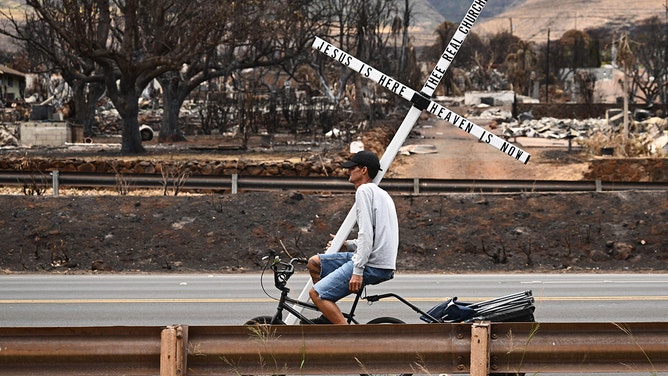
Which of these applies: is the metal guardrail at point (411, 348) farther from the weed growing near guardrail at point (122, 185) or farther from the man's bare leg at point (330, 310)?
the weed growing near guardrail at point (122, 185)

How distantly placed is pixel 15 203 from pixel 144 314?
970 centimetres

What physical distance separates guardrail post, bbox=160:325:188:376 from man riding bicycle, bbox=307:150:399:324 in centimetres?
165

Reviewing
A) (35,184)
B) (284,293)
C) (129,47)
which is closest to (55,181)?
(35,184)

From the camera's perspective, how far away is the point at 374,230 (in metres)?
8.16

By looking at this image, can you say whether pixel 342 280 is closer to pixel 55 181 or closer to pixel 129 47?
pixel 55 181

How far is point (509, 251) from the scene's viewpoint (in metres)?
21.0

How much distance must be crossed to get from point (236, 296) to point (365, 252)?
7.27 m

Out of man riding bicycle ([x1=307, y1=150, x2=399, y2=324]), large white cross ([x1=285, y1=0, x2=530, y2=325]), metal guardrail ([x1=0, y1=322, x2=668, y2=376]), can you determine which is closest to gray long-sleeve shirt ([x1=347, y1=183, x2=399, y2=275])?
man riding bicycle ([x1=307, y1=150, x2=399, y2=324])

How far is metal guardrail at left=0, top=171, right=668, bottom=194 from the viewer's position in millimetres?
23516

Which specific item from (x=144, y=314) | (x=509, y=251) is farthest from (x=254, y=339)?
(x=509, y=251)

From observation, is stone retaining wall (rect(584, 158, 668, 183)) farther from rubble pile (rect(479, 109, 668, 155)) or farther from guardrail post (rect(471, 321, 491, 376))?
guardrail post (rect(471, 321, 491, 376))

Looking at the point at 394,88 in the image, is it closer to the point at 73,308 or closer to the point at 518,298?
the point at 518,298

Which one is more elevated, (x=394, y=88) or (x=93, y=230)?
(x=394, y=88)

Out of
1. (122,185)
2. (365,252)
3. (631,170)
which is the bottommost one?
(631,170)
